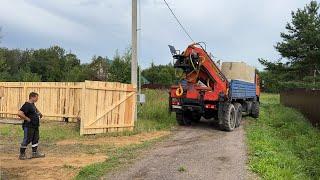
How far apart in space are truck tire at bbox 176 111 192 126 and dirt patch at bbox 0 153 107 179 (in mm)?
7860

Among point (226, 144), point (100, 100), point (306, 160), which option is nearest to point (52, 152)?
point (100, 100)

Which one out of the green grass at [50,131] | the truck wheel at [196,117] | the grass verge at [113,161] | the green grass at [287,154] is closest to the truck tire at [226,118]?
the green grass at [287,154]

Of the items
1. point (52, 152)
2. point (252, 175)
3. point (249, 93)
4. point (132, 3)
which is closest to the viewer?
point (252, 175)

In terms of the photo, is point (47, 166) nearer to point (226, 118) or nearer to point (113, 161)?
point (113, 161)

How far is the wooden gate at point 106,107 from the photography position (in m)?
15.7

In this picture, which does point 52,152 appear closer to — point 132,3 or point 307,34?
point 132,3

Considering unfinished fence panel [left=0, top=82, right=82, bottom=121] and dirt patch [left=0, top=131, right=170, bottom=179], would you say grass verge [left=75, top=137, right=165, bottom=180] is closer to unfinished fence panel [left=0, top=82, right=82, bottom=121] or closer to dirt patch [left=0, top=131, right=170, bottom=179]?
dirt patch [left=0, top=131, right=170, bottom=179]

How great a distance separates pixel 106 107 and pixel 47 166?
6.02 metres

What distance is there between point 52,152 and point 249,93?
41.8ft

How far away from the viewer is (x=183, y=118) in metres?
19.9

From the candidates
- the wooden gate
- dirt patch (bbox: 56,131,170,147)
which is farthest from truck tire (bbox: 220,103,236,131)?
the wooden gate

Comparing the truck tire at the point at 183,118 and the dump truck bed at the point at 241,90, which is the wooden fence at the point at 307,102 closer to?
the dump truck bed at the point at 241,90

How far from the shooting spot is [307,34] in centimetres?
4625

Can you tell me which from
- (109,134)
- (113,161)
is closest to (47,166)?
(113,161)
